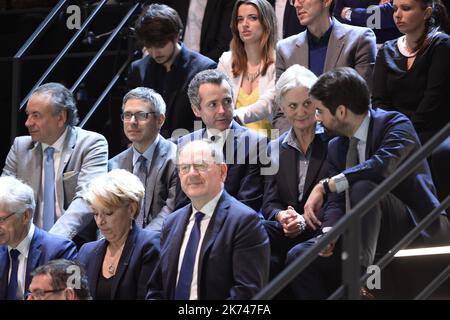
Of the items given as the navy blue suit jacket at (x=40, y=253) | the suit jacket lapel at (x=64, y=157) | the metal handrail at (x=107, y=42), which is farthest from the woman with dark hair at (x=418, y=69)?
the metal handrail at (x=107, y=42)

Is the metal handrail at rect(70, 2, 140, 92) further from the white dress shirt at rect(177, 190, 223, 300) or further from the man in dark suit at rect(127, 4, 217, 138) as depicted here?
the white dress shirt at rect(177, 190, 223, 300)

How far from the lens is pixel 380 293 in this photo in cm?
395

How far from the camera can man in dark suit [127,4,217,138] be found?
531 cm

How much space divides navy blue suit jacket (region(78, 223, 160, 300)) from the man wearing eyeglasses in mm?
334

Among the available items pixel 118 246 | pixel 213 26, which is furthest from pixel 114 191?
pixel 213 26

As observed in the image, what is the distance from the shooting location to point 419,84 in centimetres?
460

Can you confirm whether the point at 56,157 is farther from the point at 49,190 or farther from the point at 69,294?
the point at 69,294

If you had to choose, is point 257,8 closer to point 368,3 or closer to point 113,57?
point 368,3

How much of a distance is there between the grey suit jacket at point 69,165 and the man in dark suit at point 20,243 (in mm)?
456

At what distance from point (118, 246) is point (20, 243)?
43cm

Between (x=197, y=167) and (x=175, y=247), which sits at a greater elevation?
(x=197, y=167)

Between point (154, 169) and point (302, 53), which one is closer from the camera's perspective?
point (154, 169)

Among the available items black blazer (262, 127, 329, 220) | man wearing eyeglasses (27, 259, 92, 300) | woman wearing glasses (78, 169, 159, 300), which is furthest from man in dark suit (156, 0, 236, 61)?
man wearing eyeglasses (27, 259, 92, 300)

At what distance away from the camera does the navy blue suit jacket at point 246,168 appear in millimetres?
4531
